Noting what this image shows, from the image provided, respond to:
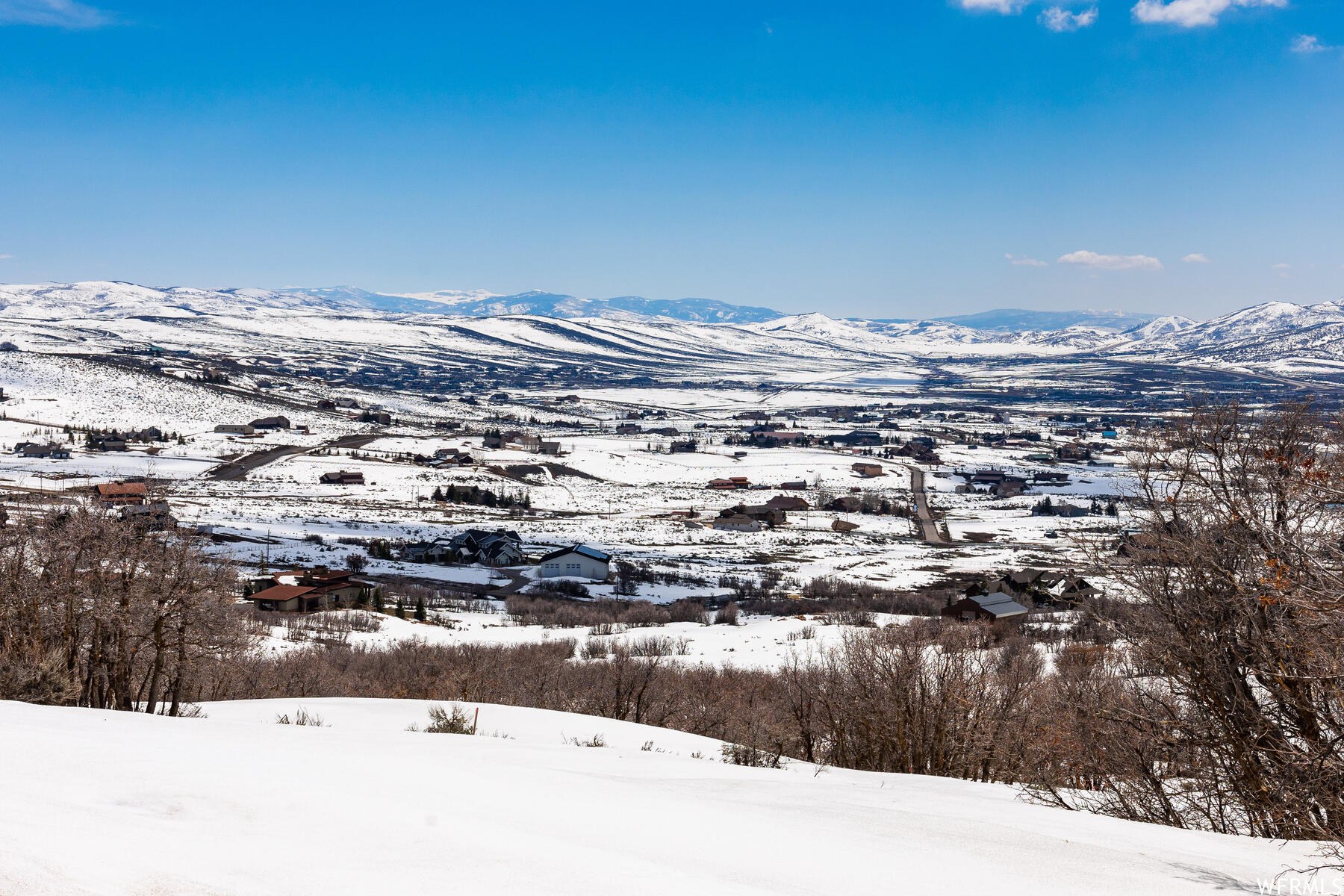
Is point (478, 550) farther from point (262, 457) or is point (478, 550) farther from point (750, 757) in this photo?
point (262, 457)

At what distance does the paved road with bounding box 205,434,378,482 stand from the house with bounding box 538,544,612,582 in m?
45.5

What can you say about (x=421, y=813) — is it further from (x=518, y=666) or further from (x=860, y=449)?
(x=860, y=449)

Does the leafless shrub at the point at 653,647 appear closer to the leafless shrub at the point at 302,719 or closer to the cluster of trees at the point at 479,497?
the leafless shrub at the point at 302,719

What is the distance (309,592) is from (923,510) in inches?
2262

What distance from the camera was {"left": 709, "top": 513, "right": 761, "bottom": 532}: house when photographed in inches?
2721

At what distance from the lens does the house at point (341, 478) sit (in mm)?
81125

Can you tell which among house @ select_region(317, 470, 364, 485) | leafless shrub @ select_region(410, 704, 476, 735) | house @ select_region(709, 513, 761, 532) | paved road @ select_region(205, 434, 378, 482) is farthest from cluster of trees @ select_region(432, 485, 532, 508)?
leafless shrub @ select_region(410, 704, 476, 735)

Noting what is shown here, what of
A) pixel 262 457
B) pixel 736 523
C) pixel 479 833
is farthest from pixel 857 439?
pixel 479 833

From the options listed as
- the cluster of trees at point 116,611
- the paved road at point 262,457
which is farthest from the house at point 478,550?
the cluster of trees at point 116,611

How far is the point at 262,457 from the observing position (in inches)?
3703

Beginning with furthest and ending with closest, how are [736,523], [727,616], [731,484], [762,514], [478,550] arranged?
[731,484], [762,514], [736,523], [478,550], [727,616]

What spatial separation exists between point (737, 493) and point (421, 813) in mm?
82050

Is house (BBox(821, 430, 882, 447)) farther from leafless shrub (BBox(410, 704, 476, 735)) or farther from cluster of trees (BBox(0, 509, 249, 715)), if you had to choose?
cluster of trees (BBox(0, 509, 249, 715))

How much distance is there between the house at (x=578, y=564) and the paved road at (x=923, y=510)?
2744 cm
